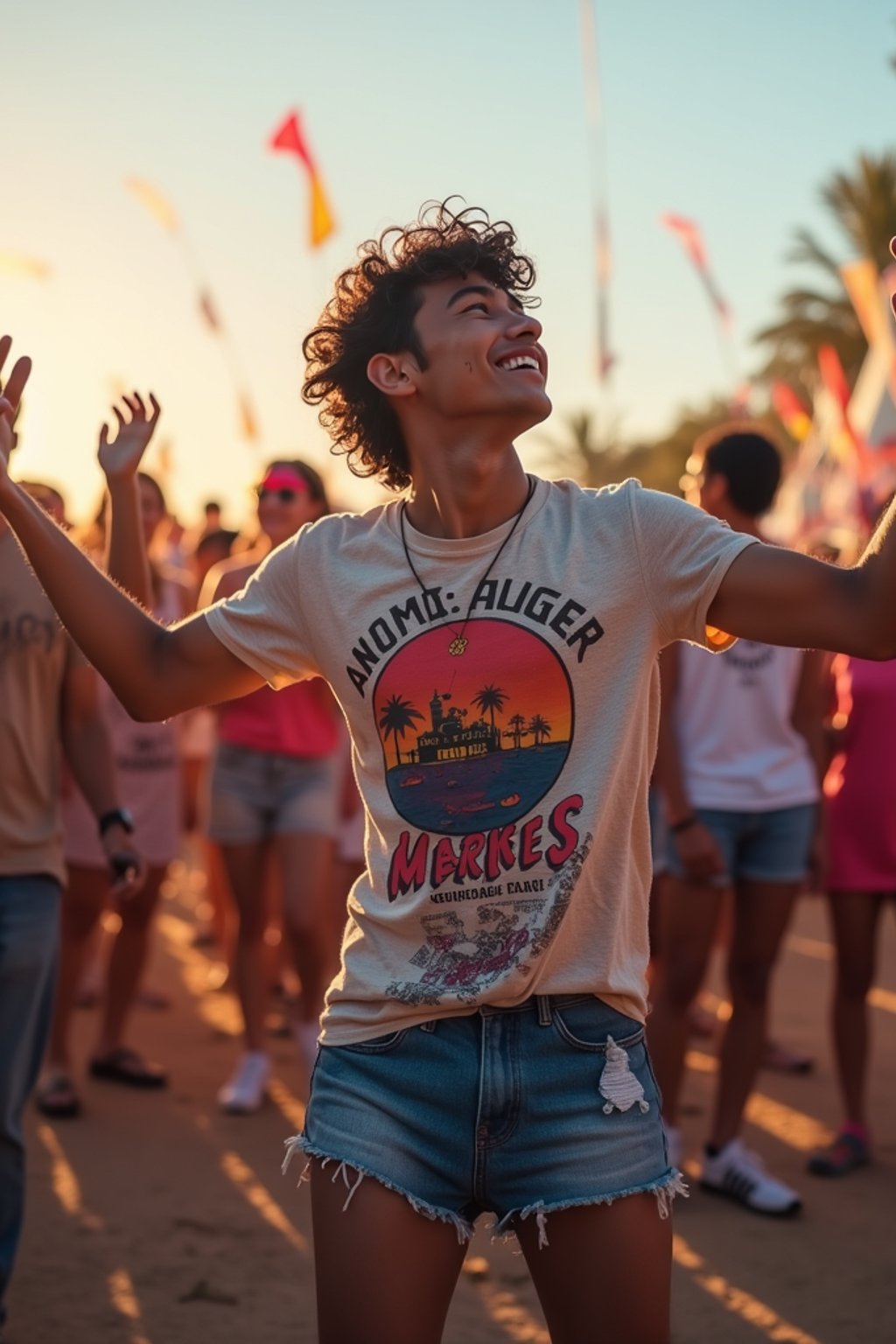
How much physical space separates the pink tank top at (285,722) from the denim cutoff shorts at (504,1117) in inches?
161

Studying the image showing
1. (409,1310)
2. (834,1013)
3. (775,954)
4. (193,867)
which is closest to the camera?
(409,1310)

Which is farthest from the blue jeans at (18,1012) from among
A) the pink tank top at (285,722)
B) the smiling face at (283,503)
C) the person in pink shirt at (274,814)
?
the smiling face at (283,503)

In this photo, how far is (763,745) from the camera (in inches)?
225

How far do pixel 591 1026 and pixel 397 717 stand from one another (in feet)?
1.99

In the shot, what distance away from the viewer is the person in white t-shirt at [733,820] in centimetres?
558

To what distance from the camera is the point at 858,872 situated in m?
6.01

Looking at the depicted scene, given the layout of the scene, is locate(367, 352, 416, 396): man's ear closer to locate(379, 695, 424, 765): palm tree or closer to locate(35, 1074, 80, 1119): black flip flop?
locate(379, 695, 424, 765): palm tree

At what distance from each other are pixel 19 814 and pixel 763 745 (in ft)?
8.51

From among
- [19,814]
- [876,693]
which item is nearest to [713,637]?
[19,814]

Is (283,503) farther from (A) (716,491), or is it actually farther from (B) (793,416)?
(B) (793,416)

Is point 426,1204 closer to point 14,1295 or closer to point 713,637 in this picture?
point 713,637

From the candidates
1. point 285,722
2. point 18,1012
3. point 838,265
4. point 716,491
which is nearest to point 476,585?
point 18,1012

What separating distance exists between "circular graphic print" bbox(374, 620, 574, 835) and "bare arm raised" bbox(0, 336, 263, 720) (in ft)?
1.31

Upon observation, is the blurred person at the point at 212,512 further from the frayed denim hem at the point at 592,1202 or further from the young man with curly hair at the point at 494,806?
the frayed denim hem at the point at 592,1202
